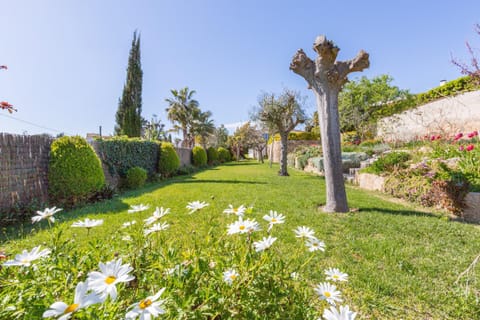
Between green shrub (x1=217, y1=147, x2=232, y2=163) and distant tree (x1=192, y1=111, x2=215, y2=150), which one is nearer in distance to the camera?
green shrub (x1=217, y1=147, x2=232, y2=163)

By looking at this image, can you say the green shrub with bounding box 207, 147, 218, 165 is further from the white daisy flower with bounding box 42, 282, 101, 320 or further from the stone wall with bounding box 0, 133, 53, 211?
the white daisy flower with bounding box 42, 282, 101, 320

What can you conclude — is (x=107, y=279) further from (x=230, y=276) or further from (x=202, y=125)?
(x=202, y=125)

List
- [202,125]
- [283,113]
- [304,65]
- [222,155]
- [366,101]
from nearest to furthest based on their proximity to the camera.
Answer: [304,65] → [283,113] → [366,101] → [222,155] → [202,125]

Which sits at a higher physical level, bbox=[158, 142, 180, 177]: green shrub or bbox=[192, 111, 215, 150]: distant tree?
bbox=[192, 111, 215, 150]: distant tree

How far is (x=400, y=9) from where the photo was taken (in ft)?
18.3

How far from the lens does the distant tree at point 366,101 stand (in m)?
16.8

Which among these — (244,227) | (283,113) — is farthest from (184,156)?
(244,227)

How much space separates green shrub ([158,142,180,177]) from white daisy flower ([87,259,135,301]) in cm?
1140

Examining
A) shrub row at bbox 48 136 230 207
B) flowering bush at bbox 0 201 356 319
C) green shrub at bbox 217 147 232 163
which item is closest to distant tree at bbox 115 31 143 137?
green shrub at bbox 217 147 232 163

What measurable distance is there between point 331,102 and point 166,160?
9.29m

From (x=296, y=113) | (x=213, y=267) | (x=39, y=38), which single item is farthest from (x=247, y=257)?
(x=296, y=113)

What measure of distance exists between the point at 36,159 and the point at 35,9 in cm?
331

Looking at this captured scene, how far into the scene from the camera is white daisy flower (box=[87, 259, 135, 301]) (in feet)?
2.00

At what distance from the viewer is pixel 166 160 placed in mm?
11547
